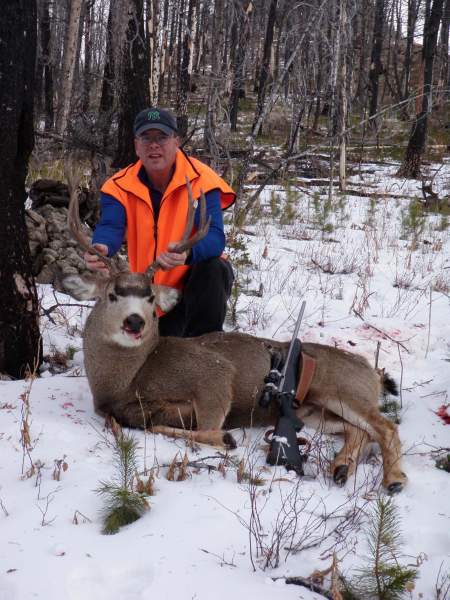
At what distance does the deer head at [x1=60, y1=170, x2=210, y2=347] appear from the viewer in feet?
12.9

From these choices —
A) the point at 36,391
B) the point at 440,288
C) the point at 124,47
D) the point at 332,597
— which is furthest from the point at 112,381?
the point at 124,47

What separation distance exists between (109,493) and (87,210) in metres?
5.64

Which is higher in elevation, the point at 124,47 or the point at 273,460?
the point at 124,47

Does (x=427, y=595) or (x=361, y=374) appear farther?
(x=361, y=374)

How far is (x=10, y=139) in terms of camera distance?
14.3 feet

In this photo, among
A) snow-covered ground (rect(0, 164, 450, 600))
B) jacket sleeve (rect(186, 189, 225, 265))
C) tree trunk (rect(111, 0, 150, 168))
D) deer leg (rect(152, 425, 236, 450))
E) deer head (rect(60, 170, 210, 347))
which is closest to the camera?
snow-covered ground (rect(0, 164, 450, 600))

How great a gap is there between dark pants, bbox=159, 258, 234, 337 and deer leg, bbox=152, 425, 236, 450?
1.24 metres

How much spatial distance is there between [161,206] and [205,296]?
2.44 ft

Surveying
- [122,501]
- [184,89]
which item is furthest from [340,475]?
[184,89]

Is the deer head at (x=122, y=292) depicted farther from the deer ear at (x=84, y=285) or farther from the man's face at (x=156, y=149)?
the man's face at (x=156, y=149)

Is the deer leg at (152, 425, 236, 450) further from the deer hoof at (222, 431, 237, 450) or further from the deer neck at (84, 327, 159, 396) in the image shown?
the deer neck at (84, 327, 159, 396)

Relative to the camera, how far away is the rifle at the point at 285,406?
3463 mm

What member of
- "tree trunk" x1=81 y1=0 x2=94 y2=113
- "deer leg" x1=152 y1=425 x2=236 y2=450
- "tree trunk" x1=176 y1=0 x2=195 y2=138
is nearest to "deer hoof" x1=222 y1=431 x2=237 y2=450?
"deer leg" x1=152 y1=425 x2=236 y2=450

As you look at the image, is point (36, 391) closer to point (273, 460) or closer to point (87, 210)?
point (273, 460)
